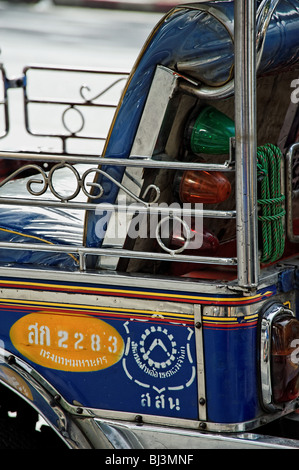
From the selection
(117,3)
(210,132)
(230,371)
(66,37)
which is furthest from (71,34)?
(230,371)

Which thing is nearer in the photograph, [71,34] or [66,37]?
[66,37]

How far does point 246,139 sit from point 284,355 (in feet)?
2.17

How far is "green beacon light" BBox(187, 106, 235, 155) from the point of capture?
2.30 metres

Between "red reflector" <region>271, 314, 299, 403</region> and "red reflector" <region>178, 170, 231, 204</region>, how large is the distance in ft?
1.35

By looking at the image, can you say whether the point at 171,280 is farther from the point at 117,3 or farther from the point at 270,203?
A: the point at 117,3

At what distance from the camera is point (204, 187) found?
7.67 ft

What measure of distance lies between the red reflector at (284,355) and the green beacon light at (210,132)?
1.80 ft

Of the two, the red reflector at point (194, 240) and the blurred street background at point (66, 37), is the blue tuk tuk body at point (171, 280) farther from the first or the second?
the blurred street background at point (66, 37)

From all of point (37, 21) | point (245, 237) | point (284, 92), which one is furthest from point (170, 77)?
point (37, 21)

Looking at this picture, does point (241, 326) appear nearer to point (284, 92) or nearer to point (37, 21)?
point (284, 92)

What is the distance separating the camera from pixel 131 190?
7.79 ft

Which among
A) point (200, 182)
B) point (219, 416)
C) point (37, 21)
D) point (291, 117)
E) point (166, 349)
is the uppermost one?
point (37, 21)

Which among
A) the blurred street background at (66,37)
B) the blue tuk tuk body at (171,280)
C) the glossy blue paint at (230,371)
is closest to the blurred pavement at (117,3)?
the blurred street background at (66,37)

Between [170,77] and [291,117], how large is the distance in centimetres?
77
